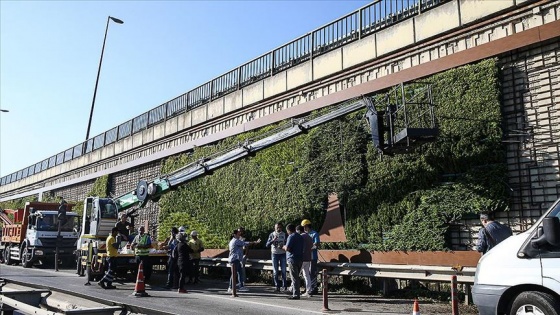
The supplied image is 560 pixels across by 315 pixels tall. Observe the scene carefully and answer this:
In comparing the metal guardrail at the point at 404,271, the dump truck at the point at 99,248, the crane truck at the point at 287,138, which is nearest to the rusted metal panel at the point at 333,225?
the metal guardrail at the point at 404,271

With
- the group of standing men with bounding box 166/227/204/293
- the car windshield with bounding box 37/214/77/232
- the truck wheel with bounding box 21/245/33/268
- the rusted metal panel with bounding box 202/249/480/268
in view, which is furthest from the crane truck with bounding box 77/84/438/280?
the truck wheel with bounding box 21/245/33/268

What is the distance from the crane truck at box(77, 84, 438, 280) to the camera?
41.1ft

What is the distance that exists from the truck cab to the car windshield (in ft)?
68.4

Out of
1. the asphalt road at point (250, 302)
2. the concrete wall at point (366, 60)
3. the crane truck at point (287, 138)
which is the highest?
the concrete wall at point (366, 60)

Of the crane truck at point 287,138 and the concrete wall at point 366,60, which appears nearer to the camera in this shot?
the concrete wall at point 366,60

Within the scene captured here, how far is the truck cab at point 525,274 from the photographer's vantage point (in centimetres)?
589

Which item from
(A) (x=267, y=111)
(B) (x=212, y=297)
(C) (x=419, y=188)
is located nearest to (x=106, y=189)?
(A) (x=267, y=111)

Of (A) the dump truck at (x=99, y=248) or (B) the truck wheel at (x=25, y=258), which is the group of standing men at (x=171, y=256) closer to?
(A) the dump truck at (x=99, y=248)

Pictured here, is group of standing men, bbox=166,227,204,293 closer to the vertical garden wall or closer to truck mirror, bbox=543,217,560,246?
the vertical garden wall

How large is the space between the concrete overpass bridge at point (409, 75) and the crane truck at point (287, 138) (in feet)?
2.86

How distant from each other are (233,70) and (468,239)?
1302cm

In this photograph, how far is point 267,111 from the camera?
19141mm

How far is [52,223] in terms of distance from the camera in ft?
76.7

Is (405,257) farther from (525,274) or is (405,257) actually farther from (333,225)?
(525,274)
